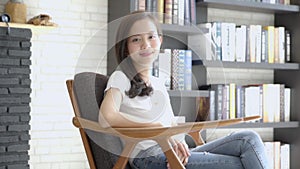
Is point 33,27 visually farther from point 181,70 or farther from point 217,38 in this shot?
point 217,38

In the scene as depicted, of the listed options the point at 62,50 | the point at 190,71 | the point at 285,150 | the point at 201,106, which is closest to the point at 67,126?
the point at 62,50

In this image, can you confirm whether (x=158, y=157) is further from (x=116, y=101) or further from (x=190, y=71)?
(x=190, y=71)

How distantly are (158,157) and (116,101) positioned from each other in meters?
0.29

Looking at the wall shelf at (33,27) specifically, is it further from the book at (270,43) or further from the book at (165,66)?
the book at (270,43)

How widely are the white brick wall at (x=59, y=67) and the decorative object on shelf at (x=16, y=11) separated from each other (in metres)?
0.16

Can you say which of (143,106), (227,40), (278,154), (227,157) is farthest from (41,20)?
(278,154)

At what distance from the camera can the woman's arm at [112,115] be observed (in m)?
2.35

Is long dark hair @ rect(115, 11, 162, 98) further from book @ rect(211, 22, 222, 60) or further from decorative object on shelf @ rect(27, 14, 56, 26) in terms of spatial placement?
book @ rect(211, 22, 222, 60)

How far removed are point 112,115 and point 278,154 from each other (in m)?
2.36

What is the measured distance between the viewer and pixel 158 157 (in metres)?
2.43

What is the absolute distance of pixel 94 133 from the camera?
250cm

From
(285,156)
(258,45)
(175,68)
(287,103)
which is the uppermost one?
(258,45)

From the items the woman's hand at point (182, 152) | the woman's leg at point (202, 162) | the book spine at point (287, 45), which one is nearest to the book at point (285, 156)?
the book spine at point (287, 45)

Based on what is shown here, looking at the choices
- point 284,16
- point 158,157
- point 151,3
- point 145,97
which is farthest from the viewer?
point 284,16
